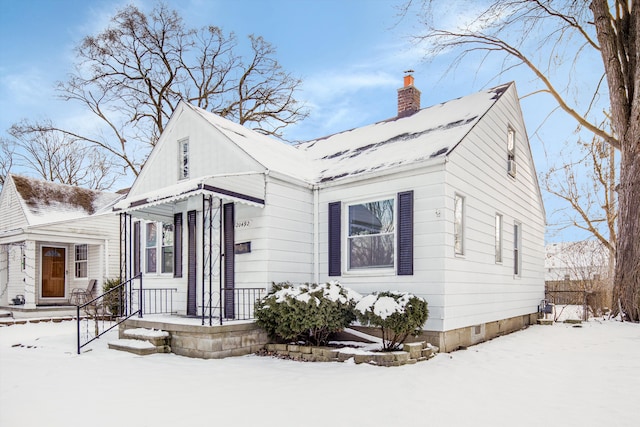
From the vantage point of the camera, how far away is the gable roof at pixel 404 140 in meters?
8.83

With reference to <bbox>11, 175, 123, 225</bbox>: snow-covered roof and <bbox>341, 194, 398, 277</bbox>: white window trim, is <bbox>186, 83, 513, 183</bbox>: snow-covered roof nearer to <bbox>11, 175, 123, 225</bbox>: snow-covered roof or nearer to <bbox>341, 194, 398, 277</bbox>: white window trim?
<bbox>341, 194, 398, 277</bbox>: white window trim

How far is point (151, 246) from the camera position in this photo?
11.8 m

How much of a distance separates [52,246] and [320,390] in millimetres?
16107

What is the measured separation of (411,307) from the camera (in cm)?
748

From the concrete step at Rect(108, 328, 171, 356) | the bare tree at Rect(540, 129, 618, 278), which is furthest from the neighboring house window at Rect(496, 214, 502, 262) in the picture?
the bare tree at Rect(540, 129, 618, 278)

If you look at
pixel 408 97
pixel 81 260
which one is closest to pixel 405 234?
pixel 408 97

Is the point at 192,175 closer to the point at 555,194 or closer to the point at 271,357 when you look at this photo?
the point at 271,357

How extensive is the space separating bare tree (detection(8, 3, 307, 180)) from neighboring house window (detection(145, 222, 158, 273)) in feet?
38.1

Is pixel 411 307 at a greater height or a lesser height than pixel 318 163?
lesser

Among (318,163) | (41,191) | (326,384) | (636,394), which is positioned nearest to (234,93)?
(41,191)

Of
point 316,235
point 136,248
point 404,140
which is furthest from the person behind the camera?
point 136,248

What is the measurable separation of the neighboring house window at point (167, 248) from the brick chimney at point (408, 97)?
22.4ft

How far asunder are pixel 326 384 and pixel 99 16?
69.9 feet

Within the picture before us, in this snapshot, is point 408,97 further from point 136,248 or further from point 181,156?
point 136,248
